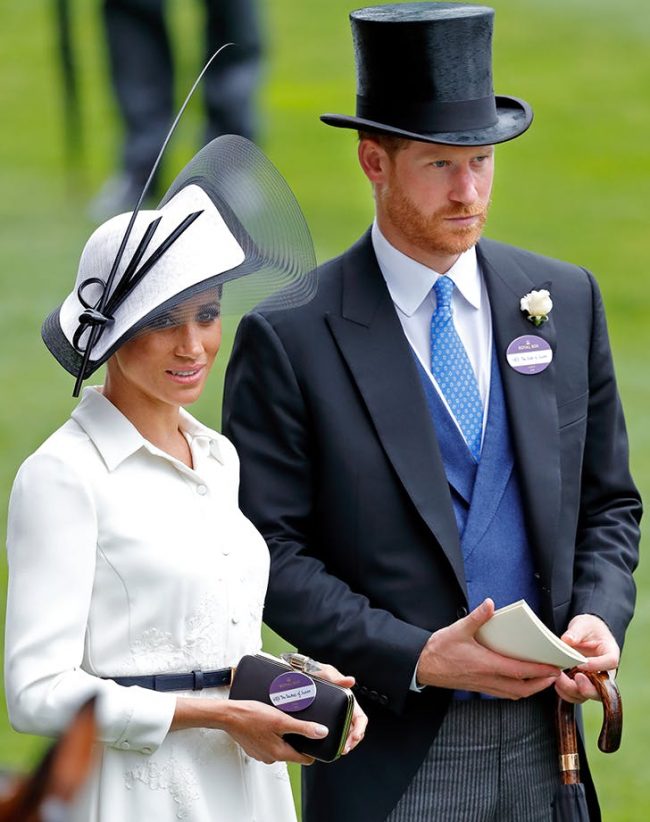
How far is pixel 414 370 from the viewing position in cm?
293

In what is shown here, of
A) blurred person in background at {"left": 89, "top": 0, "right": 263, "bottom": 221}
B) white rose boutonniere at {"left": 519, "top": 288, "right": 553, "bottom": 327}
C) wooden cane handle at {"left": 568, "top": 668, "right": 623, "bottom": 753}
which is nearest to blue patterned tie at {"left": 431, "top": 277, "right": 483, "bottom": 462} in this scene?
white rose boutonniere at {"left": 519, "top": 288, "right": 553, "bottom": 327}

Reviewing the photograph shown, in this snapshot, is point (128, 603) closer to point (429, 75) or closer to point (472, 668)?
point (472, 668)

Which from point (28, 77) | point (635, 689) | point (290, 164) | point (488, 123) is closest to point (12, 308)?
point (290, 164)

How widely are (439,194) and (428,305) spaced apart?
198 mm

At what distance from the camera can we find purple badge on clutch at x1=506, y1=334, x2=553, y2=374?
297 centimetres

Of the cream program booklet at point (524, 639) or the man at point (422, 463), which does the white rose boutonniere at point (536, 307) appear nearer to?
the man at point (422, 463)

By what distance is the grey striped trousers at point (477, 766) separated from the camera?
2.89 m

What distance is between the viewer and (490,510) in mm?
2879

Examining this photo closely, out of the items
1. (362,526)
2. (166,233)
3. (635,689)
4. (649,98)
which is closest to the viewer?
(166,233)

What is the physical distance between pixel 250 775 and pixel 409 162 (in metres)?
1.01

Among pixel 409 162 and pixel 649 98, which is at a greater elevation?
pixel 409 162

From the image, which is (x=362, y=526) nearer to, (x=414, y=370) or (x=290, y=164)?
(x=414, y=370)

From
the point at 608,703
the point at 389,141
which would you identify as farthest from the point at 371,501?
the point at 389,141

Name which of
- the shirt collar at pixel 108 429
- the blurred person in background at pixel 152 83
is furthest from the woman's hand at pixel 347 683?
the blurred person in background at pixel 152 83
